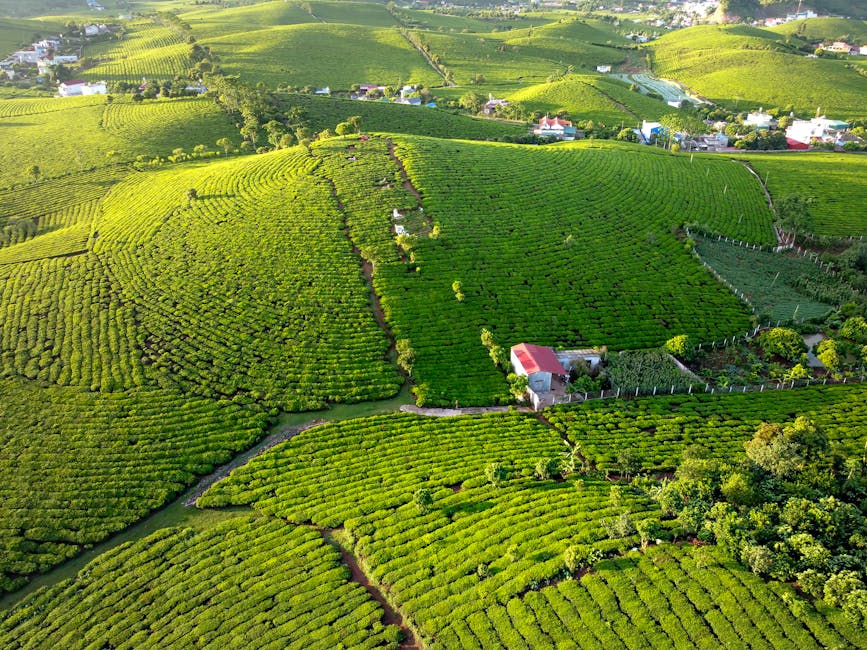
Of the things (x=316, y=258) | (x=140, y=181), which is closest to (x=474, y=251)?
(x=316, y=258)

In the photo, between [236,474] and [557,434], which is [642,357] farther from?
[236,474]

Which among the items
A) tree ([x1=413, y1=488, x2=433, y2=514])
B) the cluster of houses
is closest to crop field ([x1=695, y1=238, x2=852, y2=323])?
tree ([x1=413, y1=488, x2=433, y2=514])

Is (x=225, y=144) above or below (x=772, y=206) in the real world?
above

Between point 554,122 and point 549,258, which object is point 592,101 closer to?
point 554,122

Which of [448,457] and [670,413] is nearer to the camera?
[448,457]

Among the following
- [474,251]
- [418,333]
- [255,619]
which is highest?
[474,251]

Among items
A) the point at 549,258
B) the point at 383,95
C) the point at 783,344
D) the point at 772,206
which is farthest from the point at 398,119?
the point at 783,344
